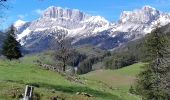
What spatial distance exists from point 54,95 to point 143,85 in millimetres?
46972

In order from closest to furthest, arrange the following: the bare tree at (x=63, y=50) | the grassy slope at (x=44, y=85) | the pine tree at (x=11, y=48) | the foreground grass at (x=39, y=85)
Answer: the foreground grass at (x=39, y=85)
the grassy slope at (x=44, y=85)
the pine tree at (x=11, y=48)
the bare tree at (x=63, y=50)

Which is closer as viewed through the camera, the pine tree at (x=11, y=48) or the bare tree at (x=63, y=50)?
the pine tree at (x=11, y=48)

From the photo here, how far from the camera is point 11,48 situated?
11869cm

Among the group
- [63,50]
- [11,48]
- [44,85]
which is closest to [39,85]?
[44,85]

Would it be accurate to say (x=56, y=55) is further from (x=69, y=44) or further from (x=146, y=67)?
(x=146, y=67)

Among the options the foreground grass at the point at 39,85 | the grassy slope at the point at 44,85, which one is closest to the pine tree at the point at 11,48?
the foreground grass at the point at 39,85

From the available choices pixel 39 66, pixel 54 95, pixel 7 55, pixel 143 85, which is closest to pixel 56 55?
pixel 7 55

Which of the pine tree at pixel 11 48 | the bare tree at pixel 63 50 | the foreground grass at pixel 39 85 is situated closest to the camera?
the foreground grass at pixel 39 85

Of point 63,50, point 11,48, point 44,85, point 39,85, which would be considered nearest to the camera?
point 39,85

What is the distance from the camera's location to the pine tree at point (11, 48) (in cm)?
11836

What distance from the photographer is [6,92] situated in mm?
25812

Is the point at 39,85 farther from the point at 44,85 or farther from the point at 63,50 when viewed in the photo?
the point at 63,50

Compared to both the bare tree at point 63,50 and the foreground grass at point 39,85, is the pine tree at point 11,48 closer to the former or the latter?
the bare tree at point 63,50

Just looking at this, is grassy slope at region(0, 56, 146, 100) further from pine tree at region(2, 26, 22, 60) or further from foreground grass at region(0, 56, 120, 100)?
pine tree at region(2, 26, 22, 60)
